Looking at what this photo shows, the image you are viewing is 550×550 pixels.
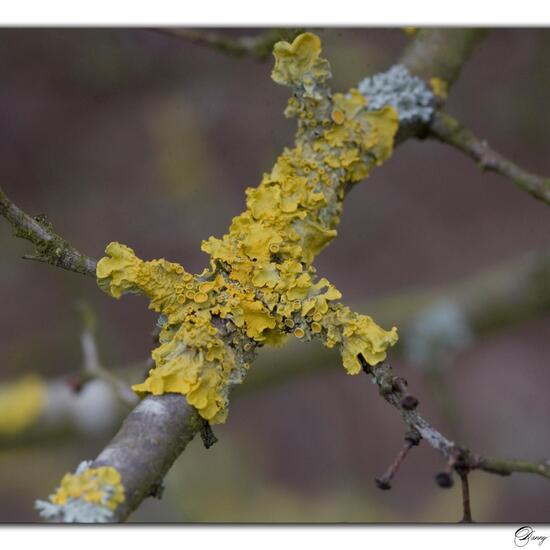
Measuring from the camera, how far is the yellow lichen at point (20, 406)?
1703 millimetres

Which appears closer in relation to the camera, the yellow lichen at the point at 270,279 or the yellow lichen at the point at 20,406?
the yellow lichen at the point at 270,279

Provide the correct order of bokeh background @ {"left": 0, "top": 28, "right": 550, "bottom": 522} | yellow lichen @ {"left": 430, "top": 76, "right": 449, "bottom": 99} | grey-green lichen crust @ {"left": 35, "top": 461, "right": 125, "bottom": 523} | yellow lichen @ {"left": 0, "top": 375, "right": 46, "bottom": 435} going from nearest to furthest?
grey-green lichen crust @ {"left": 35, "top": 461, "right": 125, "bottom": 523}
yellow lichen @ {"left": 430, "top": 76, "right": 449, "bottom": 99}
yellow lichen @ {"left": 0, "top": 375, "right": 46, "bottom": 435}
bokeh background @ {"left": 0, "top": 28, "right": 550, "bottom": 522}

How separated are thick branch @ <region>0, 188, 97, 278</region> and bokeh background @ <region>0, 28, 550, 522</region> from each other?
1123 mm

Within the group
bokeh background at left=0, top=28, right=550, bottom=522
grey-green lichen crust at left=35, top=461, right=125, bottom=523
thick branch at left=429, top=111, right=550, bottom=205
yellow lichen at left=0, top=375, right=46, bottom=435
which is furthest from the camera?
bokeh background at left=0, top=28, right=550, bottom=522

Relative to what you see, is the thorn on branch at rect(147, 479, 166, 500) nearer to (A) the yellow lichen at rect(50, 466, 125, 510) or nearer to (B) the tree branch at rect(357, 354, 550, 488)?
(A) the yellow lichen at rect(50, 466, 125, 510)

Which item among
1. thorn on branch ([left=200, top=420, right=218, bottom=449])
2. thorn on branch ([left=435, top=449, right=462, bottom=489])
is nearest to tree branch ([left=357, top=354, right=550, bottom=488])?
thorn on branch ([left=435, top=449, right=462, bottom=489])

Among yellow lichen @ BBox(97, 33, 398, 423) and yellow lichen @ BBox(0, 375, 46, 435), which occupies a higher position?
yellow lichen @ BBox(0, 375, 46, 435)

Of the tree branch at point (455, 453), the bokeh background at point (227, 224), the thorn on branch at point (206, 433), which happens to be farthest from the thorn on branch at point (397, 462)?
the bokeh background at point (227, 224)

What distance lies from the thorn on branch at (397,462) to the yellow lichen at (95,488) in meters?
0.24

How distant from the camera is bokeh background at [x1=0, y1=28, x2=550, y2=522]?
6.89 ft

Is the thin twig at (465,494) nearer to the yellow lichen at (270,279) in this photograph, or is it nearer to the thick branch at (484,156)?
the yellow lichen at (270,279)

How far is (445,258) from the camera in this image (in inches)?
105

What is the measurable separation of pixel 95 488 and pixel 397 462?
0.27m

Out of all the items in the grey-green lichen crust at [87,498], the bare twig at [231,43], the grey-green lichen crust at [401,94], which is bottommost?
the grey-green lichen crust at [87,498]
